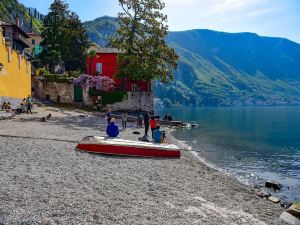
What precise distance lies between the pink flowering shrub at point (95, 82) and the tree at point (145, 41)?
4.16 m

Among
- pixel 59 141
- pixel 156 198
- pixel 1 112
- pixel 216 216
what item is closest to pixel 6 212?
pixel 156 198

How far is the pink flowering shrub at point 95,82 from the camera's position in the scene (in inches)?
2474

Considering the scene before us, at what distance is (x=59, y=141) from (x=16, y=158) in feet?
24.4


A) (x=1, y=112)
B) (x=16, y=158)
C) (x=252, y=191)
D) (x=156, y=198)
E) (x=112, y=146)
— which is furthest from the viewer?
(x=1, y=112)

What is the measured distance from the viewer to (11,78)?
38812 millimetres

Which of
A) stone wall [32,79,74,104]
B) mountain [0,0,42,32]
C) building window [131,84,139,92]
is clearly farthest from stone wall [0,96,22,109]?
mountain [0,0,42,32]

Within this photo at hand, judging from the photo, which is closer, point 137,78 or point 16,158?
point 16,158

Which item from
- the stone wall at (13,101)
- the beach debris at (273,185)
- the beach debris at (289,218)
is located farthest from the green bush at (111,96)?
the beach debris at (289,218)

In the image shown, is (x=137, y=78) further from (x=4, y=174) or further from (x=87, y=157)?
(x=4, y=174)

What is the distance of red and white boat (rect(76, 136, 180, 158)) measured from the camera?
22500mm

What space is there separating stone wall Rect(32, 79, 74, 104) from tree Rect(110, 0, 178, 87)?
31.7 feet

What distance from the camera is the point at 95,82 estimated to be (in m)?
64.1

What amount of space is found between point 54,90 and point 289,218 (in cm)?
5348

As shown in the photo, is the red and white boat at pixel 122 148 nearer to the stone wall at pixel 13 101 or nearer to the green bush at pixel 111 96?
the stone wall at pixel 13 101
